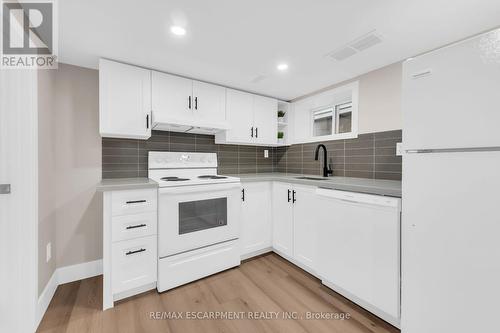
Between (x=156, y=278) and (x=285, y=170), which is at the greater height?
(x=285, y=170)

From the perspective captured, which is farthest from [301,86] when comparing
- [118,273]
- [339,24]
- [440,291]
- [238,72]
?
[118,273]

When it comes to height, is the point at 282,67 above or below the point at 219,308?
above

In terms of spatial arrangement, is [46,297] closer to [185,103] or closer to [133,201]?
[133,201]

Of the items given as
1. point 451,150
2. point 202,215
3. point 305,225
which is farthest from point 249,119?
point 451,150

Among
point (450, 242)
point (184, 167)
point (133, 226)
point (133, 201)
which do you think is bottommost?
point (133, 226)

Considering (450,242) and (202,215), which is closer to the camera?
(450,242)

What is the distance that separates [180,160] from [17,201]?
141cm

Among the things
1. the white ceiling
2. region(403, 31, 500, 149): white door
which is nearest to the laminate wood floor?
region(403, 31, 500, 149): white door

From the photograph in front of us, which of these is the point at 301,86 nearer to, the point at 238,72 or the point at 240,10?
the point at 238,72

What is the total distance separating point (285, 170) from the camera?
11.2 ft

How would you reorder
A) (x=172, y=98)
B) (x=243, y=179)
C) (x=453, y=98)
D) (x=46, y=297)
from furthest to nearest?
(x=243, y=179), (x=172, y=98), (x=46, y=297), (x=453, y=98)

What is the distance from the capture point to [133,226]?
1752 mm

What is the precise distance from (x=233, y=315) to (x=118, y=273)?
100 centimetres

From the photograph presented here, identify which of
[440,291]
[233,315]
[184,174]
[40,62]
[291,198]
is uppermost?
[40,62]
